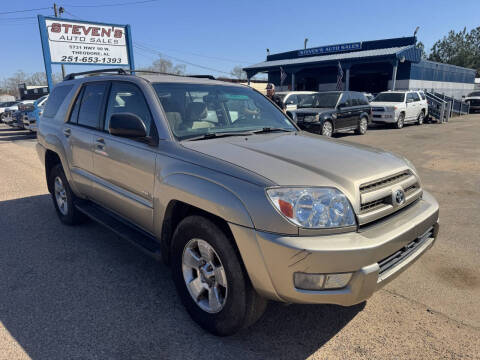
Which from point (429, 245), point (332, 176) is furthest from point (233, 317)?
point (429, 245)

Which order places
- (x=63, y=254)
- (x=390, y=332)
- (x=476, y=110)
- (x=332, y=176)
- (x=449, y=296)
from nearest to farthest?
(x=332, y=176) < (x=390, y=332) < (x=449, y=296) < (x=63, y=254) < (x=476, y=110)

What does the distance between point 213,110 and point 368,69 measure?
32.4 metres

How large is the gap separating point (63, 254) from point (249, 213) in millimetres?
2773

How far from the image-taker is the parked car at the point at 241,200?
2.10 metres

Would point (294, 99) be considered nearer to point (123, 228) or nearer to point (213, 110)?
point (213, 110)

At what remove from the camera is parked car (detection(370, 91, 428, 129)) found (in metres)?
17.4

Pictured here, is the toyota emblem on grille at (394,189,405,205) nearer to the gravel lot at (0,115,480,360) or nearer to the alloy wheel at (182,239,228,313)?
the gravel lot at (0,115,480,360)

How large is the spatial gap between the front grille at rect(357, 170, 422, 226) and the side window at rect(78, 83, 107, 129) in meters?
2.82

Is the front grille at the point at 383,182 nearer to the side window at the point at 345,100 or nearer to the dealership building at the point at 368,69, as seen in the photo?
the side window at the point at 345,100

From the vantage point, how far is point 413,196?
9.04 feet

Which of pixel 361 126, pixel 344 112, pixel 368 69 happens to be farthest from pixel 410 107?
pixel 368 69

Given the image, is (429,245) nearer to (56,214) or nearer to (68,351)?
(68,351)

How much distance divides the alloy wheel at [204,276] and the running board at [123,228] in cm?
34

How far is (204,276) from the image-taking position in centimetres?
260
